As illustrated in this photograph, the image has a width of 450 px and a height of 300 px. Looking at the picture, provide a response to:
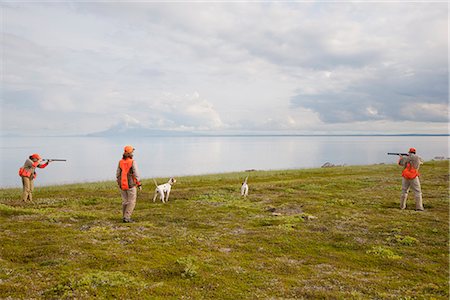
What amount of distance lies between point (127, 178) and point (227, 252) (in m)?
8.40

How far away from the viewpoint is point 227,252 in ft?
48.5

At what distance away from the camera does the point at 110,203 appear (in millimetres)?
28141

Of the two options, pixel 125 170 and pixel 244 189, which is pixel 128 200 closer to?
pixel 125 170

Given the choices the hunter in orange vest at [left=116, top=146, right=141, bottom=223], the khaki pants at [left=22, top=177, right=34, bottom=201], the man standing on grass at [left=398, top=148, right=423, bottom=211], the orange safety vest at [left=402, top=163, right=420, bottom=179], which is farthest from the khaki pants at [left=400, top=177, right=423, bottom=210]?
the khaki pants at [left=22, top=177, right=34, bottom=201]

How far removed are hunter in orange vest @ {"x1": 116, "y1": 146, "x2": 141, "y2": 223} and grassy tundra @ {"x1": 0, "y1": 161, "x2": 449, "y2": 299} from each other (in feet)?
4.76

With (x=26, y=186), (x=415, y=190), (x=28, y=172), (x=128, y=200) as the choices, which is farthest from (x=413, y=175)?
(x=26, y=186)

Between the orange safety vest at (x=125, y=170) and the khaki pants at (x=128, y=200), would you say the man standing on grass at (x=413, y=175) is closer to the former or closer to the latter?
the khaki pants at (x=128, y=200)

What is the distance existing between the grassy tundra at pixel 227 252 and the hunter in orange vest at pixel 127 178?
4.76 ft

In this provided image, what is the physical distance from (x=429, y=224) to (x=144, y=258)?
19.1m

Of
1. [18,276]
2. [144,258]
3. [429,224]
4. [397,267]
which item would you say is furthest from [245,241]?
[429,224]

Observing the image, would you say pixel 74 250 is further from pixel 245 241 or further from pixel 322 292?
pixel 322 292

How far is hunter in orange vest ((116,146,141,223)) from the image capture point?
1923 centimetres

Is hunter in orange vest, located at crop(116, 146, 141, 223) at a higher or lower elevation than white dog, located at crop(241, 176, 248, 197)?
higher

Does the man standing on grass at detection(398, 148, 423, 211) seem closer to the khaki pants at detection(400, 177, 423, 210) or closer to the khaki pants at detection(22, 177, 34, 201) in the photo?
the khaki pants at detection(400, 177, 423, 210)
